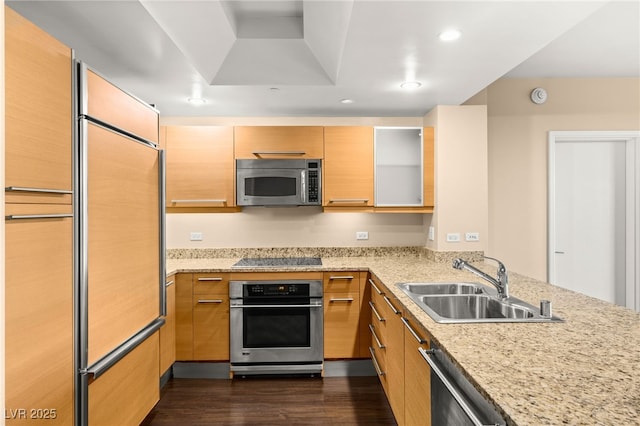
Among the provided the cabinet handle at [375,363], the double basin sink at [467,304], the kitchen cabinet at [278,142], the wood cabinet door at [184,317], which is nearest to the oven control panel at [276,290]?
the wood cabinet door at [184,317]

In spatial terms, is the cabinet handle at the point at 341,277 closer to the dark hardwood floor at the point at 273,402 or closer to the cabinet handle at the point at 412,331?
the dark hardwood floor at the point at 273,402

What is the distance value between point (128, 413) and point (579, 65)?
4052 mm

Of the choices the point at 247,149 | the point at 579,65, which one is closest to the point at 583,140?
the point at 579,65

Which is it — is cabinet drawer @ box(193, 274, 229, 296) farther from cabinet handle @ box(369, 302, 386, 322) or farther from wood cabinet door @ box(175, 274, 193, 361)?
cabinet handle @ box(369, 302, 386, 322)

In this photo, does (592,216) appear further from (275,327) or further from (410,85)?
(275,327)

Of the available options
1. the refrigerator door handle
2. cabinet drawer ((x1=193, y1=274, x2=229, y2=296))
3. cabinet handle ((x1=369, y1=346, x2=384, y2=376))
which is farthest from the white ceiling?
cabinet handle ((x1=369, y1=346, x2=384, y2=376))

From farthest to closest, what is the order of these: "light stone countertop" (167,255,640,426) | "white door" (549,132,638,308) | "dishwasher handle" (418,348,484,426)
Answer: "white door" (549,132,638,308), "dishwasher handle" (418,348,484,426), "light stone countertop" (167,255,640,426)

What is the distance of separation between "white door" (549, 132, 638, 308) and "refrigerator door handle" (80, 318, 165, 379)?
337cm

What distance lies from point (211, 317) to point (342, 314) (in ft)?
3.48

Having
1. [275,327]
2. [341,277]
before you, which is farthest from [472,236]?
[275,327]

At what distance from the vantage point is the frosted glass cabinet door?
3.45 metres

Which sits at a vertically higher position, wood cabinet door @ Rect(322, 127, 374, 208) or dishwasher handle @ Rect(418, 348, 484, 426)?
wood cabinet door @ Rect(322, 127, 374, 208)

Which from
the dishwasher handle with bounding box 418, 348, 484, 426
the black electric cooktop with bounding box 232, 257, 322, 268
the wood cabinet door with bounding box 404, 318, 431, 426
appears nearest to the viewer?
the dishwasher handle with bounding box 418, 348, 484, 426

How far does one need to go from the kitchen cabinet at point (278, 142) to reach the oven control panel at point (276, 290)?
3.72 ft
